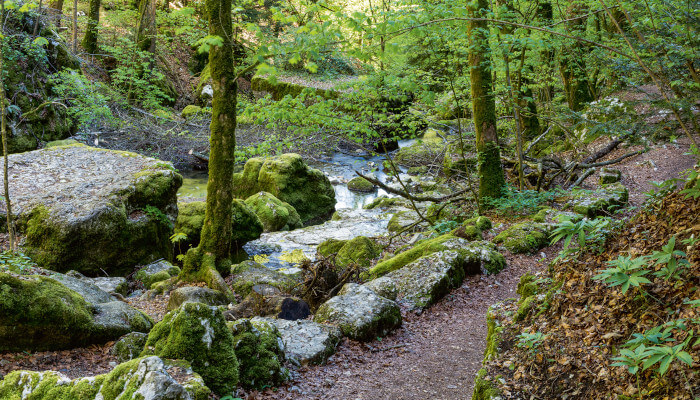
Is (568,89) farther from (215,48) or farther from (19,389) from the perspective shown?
(19,389)

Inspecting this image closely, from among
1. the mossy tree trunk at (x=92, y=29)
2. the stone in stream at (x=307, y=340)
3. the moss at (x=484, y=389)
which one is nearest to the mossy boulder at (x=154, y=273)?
the stone in stream at (x=307, y=340)

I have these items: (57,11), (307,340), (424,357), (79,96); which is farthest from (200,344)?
(57,11)

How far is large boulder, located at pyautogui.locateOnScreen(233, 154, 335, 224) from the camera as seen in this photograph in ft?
48.8

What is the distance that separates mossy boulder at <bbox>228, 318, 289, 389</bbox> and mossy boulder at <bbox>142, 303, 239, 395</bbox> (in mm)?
302

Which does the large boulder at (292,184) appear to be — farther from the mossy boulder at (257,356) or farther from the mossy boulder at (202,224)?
the mossy boulder at (257,356)

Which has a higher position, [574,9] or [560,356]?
[574,9]

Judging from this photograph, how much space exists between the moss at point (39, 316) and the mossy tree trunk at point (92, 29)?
17.8 meters

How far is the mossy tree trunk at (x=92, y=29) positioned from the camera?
18.6m

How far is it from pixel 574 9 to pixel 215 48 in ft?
35.0

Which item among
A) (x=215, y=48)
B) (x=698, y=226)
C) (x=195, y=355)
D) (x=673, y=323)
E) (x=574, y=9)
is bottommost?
(x=195, y=355)

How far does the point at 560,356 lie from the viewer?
9.95ft

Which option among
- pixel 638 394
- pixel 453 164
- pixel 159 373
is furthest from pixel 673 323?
pixel 453 164

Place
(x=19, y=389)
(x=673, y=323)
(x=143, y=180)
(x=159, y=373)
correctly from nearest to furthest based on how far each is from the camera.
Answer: (x=673, y=323)
(x=159, y=373)
(x=19, y=389)
(x=143, y=180)

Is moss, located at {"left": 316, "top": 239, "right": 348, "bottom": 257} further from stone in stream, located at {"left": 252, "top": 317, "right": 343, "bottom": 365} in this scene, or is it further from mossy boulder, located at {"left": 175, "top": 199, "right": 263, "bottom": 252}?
stone in stream, located at {"left": 252, "top": 317, "right": 343, "bottom": 365}
